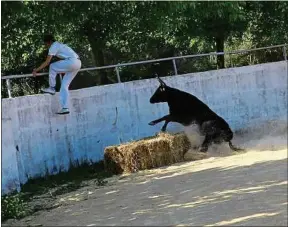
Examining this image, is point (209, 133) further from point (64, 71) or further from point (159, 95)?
point (64, 71)

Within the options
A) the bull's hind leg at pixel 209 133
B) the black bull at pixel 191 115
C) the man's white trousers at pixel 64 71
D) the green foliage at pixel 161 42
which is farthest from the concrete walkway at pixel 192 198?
the green foliage at pixel 161 42

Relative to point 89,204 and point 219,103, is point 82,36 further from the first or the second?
point 89,204

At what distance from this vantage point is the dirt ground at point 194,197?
4.80 m

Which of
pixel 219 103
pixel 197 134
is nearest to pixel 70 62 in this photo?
pixel 197 134

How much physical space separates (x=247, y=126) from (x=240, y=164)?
174 inches

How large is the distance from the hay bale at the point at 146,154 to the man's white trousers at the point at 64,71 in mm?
1325

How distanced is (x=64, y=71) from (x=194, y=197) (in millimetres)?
4284

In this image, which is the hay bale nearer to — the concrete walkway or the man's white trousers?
the concrete walkway

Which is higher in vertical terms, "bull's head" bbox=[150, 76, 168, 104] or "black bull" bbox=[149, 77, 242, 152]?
"bull's head" bbox=[150, 76, 168, 104]

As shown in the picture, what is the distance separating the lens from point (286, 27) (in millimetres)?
12648

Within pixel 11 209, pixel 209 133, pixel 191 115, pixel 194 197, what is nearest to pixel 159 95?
pixel 191 115

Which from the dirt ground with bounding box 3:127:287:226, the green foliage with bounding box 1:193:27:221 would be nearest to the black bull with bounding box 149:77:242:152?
the dirt ground with bounding box 3:127:287:226

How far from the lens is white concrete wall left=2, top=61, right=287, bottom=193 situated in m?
8.68

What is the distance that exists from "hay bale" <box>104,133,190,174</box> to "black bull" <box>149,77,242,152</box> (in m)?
0.71
